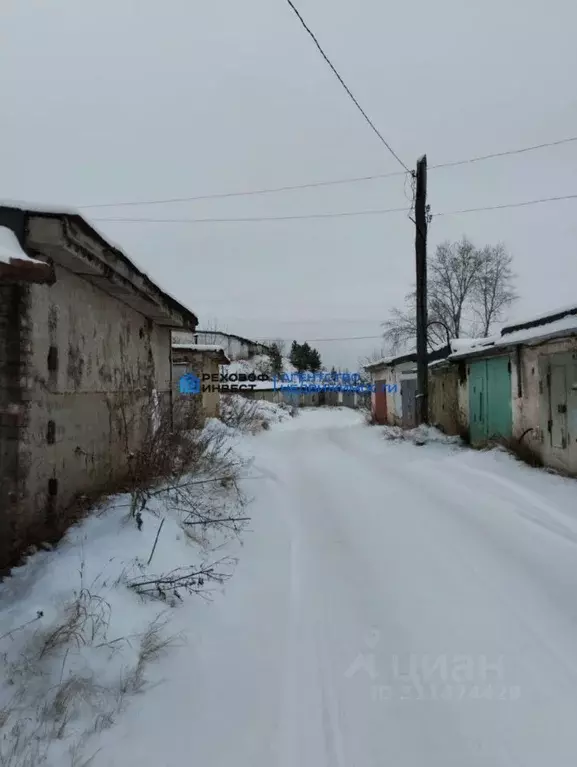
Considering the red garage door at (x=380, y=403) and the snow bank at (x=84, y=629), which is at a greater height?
the red garage door at (x=380, y=403)

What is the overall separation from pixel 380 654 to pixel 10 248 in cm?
393

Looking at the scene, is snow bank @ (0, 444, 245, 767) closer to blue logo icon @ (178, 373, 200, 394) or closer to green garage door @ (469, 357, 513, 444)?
green garage door @ (469, 357, 513, 444)

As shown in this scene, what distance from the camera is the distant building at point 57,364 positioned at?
13.5 ft

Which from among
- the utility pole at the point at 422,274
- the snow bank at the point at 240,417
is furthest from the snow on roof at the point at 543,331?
the snow bank at the point at 240,417

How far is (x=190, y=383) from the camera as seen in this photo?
63.3 feet

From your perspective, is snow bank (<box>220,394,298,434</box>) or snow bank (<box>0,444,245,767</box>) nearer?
snow bank (<box>0,444,245,767</box>)

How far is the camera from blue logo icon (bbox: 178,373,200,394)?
62.0ft

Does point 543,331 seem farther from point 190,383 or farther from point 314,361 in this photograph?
point 314,361

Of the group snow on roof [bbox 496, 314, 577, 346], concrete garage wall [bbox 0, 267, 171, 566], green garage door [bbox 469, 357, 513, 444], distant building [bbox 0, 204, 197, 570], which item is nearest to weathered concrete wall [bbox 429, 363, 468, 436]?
green garage door [bbox 469, 357, 513, 444]

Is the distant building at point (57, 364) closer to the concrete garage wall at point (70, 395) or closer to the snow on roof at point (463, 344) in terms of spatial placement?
the concrete garage wall at point (70, 395)

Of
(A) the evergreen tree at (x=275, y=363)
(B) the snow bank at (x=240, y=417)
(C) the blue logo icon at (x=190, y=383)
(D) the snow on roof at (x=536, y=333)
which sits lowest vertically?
(B) the snow bank at (x=240, y=417)

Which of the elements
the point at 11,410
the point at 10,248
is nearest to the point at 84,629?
the point at 11,410

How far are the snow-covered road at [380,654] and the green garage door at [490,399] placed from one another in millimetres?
4801

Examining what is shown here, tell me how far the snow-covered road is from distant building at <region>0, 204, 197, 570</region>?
5.64 ft
